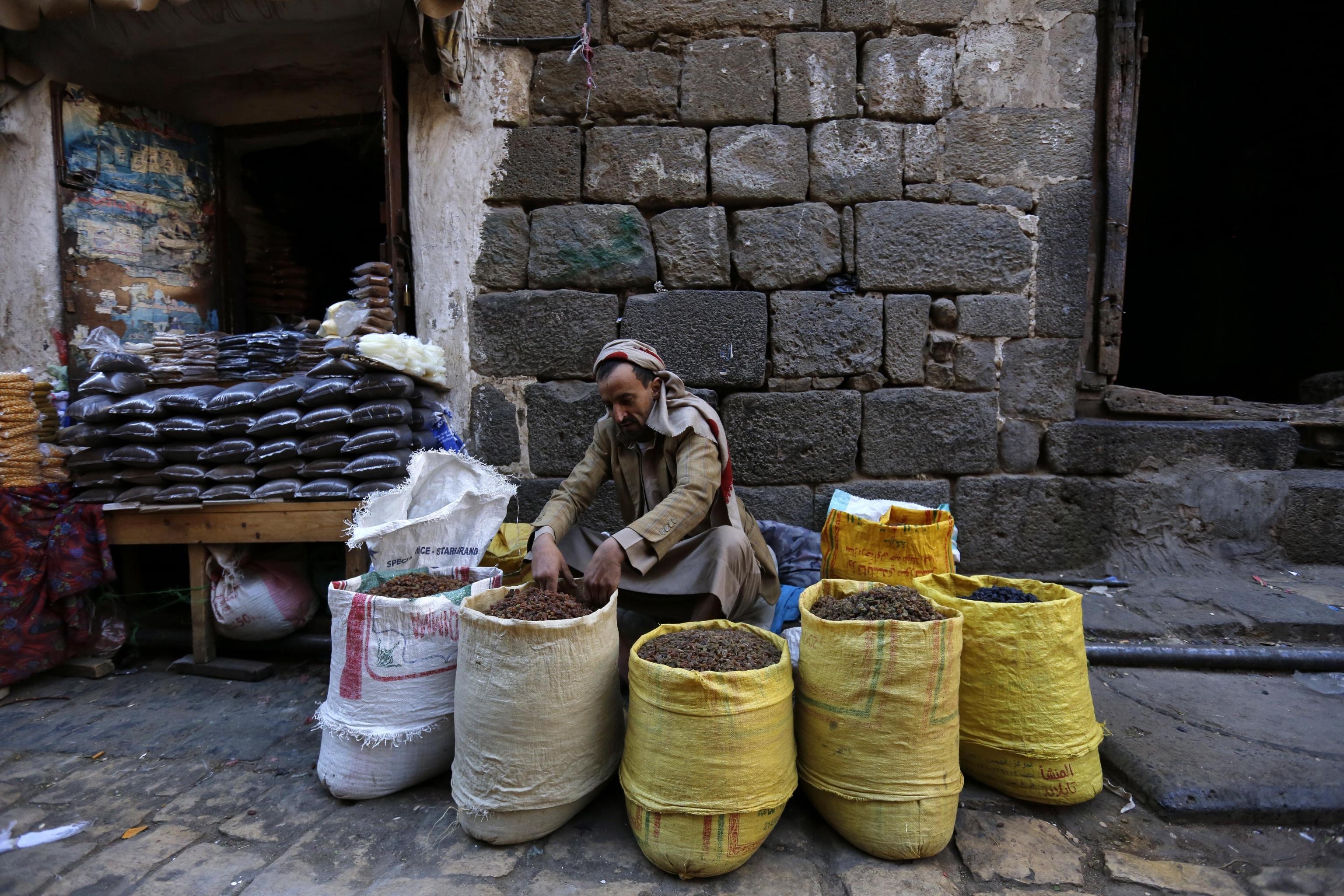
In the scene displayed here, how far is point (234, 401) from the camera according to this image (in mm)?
2959

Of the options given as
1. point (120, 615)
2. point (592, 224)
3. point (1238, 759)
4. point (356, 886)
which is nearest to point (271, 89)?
point (592, 224)

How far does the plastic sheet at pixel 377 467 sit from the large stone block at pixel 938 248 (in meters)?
1.40

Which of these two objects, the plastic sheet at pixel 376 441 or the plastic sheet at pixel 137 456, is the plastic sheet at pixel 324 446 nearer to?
Result: the plastic sheet at pixel 376 441

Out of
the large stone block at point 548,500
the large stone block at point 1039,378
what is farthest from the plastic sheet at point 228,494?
the large stone block at point 1039,378

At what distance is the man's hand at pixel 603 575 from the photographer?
2.19m

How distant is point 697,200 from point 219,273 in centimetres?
288

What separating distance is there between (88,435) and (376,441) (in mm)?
1268

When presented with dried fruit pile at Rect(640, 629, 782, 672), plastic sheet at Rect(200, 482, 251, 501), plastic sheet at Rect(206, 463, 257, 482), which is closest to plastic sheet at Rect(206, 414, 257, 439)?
plastic sheet at Rect(206, 463, 257, 482)

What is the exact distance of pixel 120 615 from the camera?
3.11 m

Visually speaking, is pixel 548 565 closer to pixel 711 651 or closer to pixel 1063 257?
pixel 711 651

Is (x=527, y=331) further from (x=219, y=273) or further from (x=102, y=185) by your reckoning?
(x=102, y=185)

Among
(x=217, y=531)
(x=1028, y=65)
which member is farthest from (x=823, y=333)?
(x=217, y=531)

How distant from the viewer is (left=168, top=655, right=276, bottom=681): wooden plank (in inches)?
113

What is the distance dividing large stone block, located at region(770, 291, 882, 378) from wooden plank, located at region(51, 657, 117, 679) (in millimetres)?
3316
